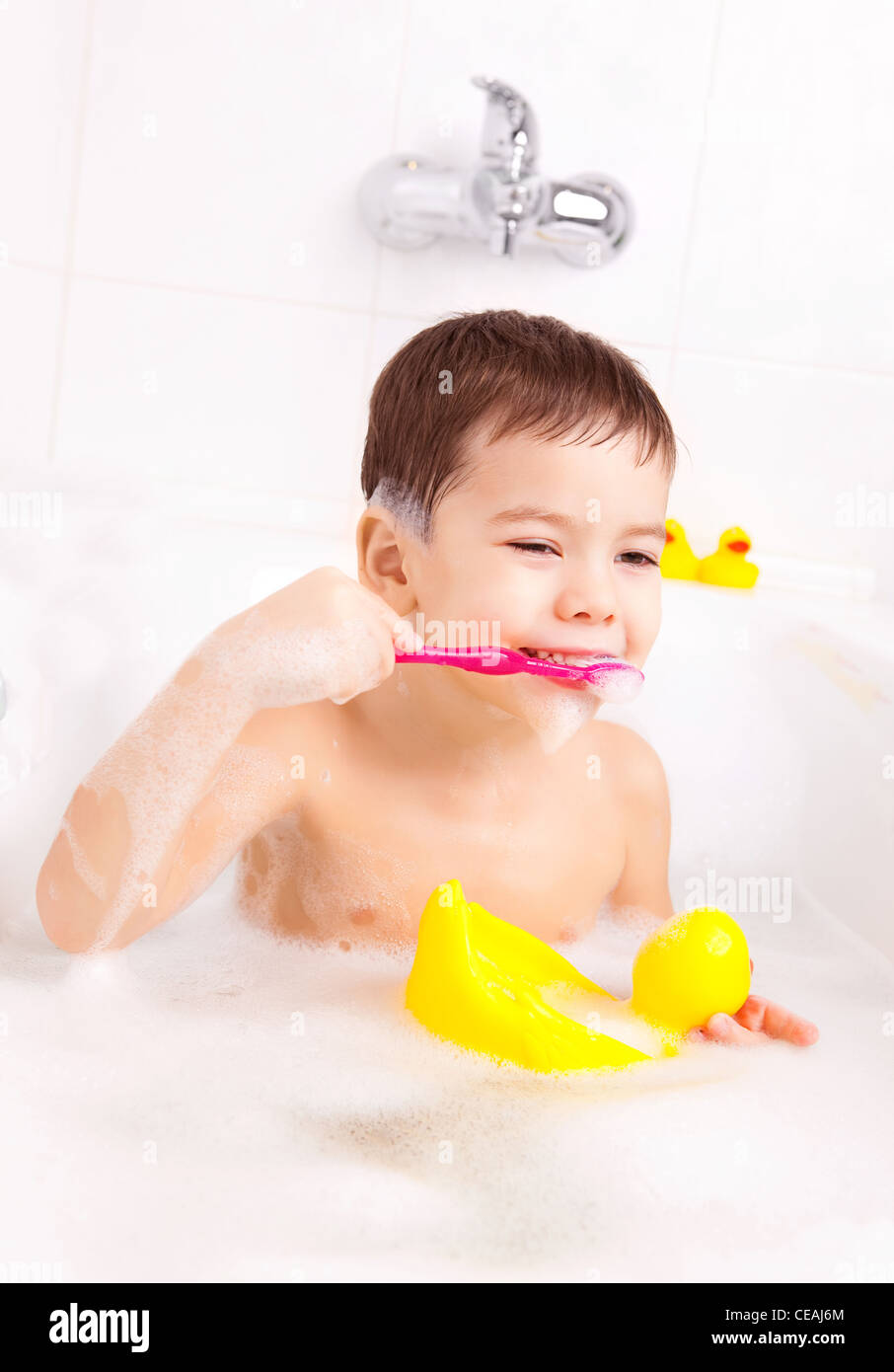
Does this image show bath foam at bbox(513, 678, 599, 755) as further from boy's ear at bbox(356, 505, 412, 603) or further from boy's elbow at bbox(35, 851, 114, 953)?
boy's elbow at bbox(35, 851, 114, 953)

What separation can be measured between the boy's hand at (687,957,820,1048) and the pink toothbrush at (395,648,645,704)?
0.24 metres

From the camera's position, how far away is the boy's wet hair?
906mm

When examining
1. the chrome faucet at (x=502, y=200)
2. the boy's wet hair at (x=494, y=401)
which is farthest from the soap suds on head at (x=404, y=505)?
the chrome faucet at (x=502, y=200)

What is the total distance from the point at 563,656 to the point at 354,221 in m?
0.85

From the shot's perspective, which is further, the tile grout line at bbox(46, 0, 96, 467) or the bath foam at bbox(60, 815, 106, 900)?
the tile grout line at bbox(46, 0, 96, 467)

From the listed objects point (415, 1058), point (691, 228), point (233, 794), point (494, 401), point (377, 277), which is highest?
point (691, 228)

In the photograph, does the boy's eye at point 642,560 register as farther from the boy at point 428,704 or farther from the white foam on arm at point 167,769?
the white foam on arm at point 167,769

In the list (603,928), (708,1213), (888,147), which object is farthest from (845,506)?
(708,1213)

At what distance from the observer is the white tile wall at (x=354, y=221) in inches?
58.1

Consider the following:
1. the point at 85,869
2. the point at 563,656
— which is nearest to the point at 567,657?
the point at 563,656

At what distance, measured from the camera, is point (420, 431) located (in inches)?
37.7

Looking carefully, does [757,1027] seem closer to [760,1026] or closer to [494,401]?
[760,1026]

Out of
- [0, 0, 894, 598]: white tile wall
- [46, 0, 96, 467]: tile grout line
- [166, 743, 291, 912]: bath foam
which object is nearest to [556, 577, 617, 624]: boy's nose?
[166, 743, 291, 912]: bath foam

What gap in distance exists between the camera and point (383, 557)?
0.97 m
